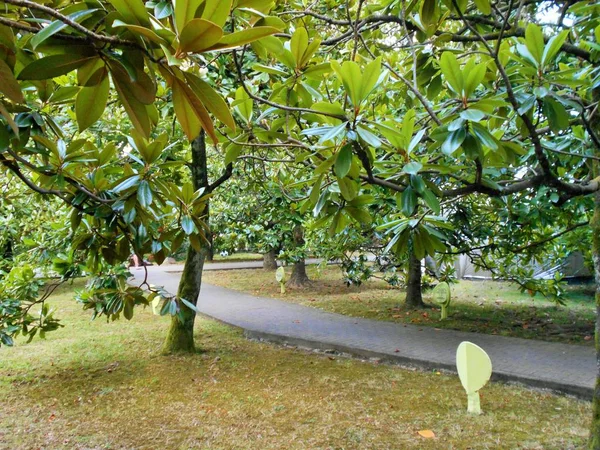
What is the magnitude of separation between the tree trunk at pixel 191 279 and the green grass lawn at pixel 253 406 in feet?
0.83

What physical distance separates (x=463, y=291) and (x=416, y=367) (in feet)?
26.7

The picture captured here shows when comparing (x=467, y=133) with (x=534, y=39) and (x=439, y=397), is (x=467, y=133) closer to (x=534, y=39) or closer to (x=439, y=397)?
(x=534, y=39)

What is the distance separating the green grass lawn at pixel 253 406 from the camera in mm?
4008

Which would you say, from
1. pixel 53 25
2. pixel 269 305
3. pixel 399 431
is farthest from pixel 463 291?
pixel 53 25

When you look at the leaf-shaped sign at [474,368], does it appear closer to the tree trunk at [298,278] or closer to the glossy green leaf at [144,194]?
the glossy green leaf at [144,194]

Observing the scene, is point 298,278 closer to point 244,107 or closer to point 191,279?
point 191,279

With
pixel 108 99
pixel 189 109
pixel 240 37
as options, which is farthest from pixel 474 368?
pixel 240 37

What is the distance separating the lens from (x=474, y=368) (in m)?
4.45

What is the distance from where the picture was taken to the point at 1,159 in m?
2.32

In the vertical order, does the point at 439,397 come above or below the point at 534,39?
below

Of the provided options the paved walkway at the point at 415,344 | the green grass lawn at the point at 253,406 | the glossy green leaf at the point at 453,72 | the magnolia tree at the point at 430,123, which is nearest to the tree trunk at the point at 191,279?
the green grass lawn at the point at 253,406

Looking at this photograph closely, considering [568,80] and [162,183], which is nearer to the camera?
[568,80]

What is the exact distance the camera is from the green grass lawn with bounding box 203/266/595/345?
27.9ft

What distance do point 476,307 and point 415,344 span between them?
13.7 feet
